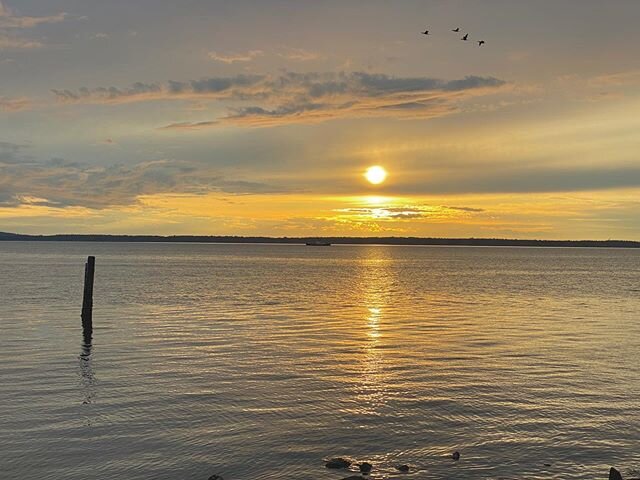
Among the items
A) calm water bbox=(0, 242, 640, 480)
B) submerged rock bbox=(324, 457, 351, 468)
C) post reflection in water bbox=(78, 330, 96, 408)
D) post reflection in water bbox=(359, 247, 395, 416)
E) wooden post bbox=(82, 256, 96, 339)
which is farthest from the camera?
wooden post bbox=(82, 256, 96, 339)

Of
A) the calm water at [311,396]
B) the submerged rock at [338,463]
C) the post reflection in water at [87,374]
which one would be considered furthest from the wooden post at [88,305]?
the submerged rock at [338,463]

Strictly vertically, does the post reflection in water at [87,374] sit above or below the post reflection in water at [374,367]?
below

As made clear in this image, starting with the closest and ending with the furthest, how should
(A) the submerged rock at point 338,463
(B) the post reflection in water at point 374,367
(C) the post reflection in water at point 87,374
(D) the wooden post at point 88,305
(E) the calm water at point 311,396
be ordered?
(A) the submerged rock at point 338,463, (E) the calm water at point 311,396, (B) the post reflection in water at point 374,367, (C) the post reflection in water at point 87,374, (D) the wooden post at point 88,305

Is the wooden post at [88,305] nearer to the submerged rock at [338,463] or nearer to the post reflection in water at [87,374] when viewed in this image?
the post reflection in water at [87,374]

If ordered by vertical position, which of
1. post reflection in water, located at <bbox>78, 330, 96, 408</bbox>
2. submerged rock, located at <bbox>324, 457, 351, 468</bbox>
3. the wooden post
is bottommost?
post reflection in water, located at <bbox>78, 330, 96, 408</bbox>

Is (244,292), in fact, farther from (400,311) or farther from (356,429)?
(356,429)

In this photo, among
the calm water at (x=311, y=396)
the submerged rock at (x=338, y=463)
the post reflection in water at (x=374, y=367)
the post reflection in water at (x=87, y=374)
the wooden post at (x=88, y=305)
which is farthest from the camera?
the wooden post at (x=88, y=305)

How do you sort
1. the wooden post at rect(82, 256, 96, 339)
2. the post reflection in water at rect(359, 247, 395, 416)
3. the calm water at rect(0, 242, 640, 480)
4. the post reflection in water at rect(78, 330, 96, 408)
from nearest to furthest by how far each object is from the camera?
the calm water at rect(0, 242, 640, 480)
the post reflection in water at rect(359, 247, 395, 416)
the post reflection in water at rect(78, 330, 96, 408)
the wooden post at rect(82, 256, 96, 339)

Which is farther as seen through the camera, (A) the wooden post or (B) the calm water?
(A) the wooden post

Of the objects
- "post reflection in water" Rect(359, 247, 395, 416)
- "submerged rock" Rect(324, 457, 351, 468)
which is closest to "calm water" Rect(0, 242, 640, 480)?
"post reflection in water" Rect(359, 247, 395, 416)

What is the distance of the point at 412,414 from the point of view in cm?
2039

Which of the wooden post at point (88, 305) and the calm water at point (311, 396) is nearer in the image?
the calm water at point (311, 396)

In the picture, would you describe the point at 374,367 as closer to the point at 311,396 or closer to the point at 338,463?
the point at 311,396

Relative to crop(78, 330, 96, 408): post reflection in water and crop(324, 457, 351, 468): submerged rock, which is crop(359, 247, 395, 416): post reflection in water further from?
crop(78, 330, 96, 408): post reflection in water
